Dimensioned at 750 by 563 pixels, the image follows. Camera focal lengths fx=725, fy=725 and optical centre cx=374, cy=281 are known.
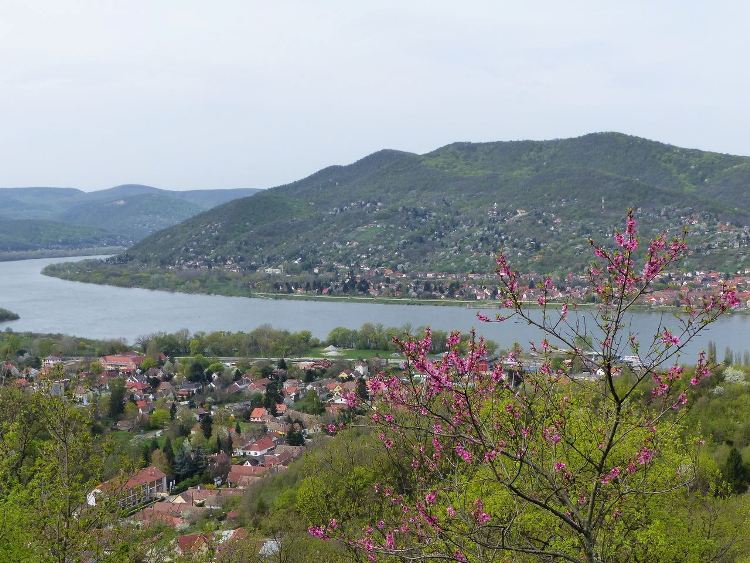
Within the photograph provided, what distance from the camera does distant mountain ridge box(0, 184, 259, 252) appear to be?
9297 cm

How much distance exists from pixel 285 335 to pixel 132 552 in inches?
1005

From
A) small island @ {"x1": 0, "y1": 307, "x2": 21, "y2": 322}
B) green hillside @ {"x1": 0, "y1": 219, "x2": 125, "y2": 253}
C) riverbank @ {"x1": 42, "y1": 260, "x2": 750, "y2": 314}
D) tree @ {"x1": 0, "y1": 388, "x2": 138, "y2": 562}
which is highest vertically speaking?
green hillside @ {"x1": 0, "y1": 219, "x2": 125, "y2": 253}

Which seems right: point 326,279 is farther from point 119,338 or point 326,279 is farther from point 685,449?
point 685,449

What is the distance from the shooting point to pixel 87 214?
129250 millimetres

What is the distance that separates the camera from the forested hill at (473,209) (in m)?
56.5

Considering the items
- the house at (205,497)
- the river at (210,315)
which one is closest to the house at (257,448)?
the house at (205,497)

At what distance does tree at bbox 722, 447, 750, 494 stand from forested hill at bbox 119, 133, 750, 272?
1557 inches

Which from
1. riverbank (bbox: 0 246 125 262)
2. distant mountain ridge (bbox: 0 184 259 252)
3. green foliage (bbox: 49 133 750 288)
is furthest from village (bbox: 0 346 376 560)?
distant mountain ridge (bbox: 0 184 259 252)

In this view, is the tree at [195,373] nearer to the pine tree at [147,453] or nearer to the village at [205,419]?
the village at [205,419]

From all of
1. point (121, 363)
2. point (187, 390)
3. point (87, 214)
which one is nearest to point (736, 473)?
point (187, 390)

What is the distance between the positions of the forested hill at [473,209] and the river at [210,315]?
45.1ft

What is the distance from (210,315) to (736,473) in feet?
105

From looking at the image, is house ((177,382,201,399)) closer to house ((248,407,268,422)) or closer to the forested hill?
house ((248,407,268,422))

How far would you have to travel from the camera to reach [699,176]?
72812 millimetres
